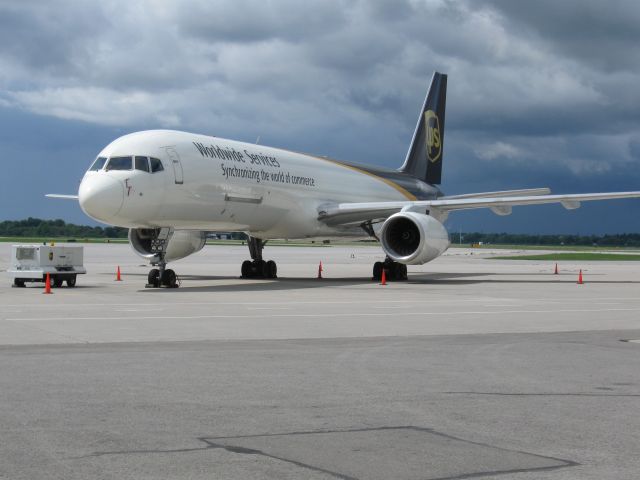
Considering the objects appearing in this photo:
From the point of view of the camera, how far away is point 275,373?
9781 mm

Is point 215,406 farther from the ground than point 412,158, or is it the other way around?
point 412,158

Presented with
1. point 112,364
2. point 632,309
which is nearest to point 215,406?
point 112,364

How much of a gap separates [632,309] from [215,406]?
46.5ft

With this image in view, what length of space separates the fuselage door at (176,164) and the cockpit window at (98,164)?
Result: 177 centimetres

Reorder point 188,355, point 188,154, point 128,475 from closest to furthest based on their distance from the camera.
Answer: point 128,475, point 188,355, point 188,154

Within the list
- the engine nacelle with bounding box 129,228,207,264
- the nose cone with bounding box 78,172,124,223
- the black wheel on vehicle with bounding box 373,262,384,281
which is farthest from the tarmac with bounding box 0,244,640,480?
the black wheel on vehicle with bounding box 373,262,384,281

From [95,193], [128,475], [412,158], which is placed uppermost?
[412,158]

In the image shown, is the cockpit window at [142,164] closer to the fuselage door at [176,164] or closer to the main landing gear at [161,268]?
the fuselage door at [176,164]

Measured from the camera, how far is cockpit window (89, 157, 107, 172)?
84.0 feet

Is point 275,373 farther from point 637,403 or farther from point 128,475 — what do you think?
point 128,475

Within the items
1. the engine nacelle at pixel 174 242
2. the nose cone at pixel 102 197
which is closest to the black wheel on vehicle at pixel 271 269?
the engine nacelle at pixel 174 242

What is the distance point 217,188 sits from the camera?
27.7m

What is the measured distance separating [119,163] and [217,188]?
334 centimetres

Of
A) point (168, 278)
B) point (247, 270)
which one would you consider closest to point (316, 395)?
point (168, 278)
